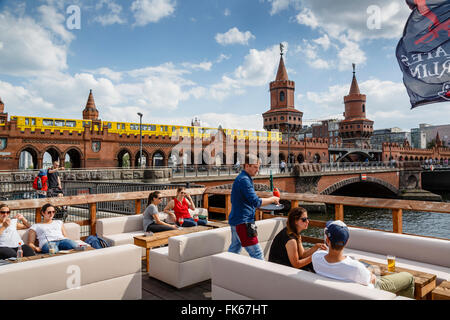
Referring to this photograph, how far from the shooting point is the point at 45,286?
2588mm

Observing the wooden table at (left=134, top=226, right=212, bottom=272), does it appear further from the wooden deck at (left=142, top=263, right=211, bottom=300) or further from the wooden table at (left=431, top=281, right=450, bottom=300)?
the wooden table at (left=431, top=281, right=450, bottom=300)

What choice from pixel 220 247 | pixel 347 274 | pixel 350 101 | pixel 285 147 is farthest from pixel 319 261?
pixel 350 101

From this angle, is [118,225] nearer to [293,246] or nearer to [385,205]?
[293,246]

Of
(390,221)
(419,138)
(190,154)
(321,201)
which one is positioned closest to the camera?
(321,201)

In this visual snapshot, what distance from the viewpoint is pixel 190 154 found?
4131 cm

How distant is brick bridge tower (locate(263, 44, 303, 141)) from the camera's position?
6138 centimetres

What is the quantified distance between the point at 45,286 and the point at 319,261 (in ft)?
7.30

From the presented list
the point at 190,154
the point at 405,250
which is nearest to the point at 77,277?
the point at 405,250

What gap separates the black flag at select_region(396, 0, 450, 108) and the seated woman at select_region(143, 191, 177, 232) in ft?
15.8

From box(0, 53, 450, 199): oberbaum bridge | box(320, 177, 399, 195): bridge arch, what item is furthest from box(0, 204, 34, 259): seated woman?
box(320, 177, 399, 195): bridge arch

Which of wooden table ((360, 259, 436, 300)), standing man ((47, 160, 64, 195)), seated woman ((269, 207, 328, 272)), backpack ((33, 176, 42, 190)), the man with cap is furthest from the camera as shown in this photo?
backpack ((33, 176, 42, 190))

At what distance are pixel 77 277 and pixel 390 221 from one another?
2718 cm

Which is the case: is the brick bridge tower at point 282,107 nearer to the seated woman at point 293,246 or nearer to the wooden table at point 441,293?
the seated woman at point 293,246

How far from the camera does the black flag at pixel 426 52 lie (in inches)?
206
